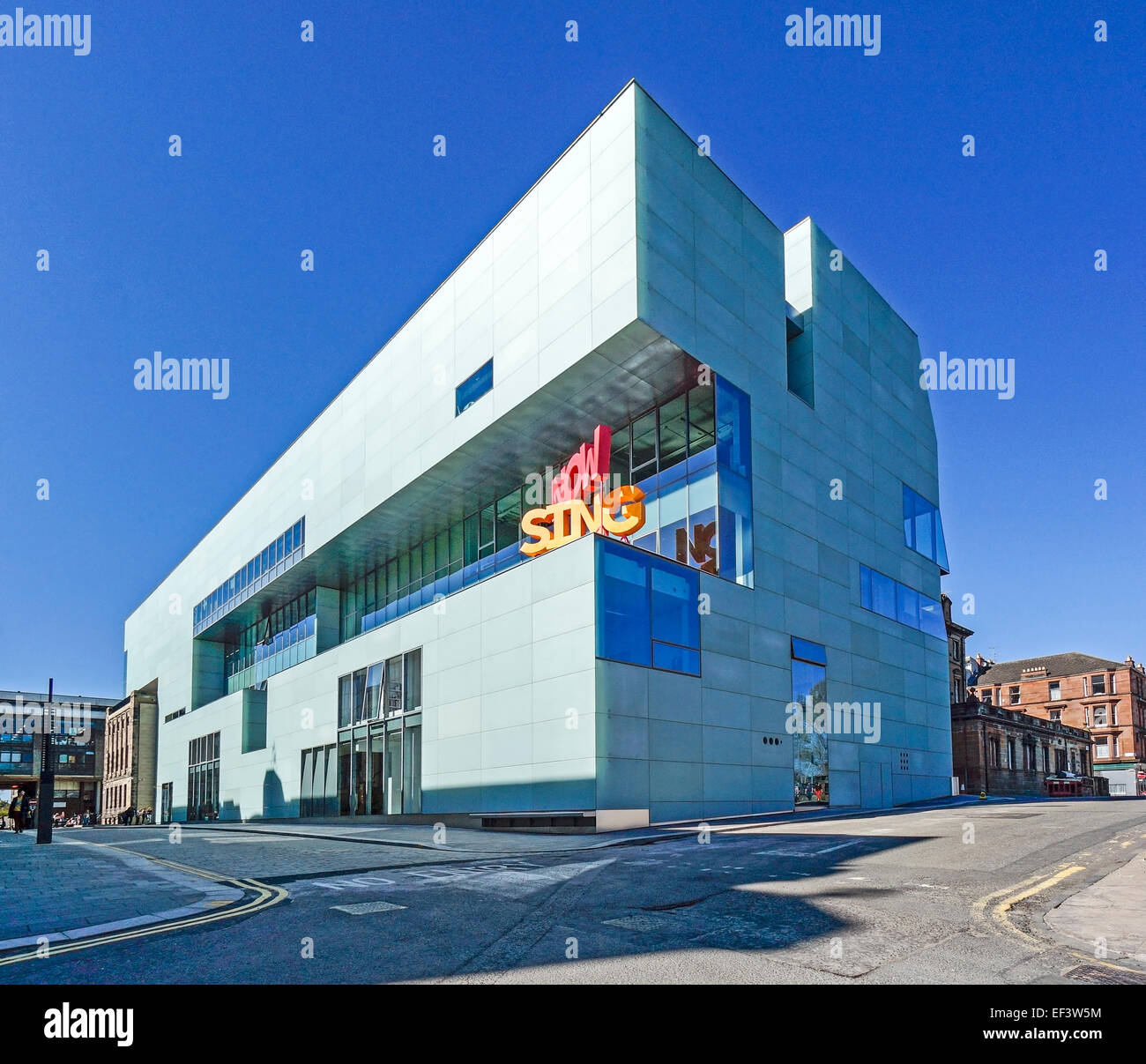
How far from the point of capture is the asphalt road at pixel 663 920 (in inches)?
297

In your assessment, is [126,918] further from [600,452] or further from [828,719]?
[828,719]

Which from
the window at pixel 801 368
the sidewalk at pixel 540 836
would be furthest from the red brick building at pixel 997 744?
the sidewalk at pixel 540 836

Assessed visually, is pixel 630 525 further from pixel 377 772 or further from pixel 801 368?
pixel 377 772

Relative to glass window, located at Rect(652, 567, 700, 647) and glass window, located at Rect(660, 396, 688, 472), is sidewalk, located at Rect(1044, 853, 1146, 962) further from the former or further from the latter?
glass window, located at Rect(660, 396, 688, 472)

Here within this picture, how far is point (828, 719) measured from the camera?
3656cm

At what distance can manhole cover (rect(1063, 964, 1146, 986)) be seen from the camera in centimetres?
693

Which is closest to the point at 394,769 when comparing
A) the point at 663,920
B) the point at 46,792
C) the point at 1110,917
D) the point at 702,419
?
the point at 46,792

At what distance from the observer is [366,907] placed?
11.2 metres

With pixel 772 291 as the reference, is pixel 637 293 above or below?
below

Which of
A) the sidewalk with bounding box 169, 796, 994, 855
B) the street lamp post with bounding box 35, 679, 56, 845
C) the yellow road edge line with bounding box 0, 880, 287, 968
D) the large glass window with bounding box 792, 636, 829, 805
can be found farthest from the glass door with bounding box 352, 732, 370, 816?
the yellow road edge line with bounding box 0, 880, 287, 968

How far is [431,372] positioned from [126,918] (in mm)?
30991

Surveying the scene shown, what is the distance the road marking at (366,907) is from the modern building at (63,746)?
139m

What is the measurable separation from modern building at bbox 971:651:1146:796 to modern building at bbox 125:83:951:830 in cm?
6115
